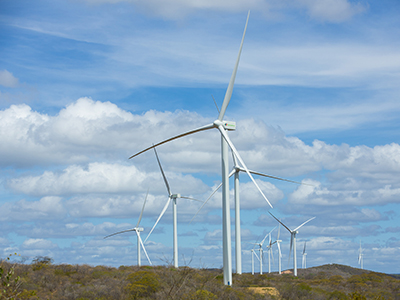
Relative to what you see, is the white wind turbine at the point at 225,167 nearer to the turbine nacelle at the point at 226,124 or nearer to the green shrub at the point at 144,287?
the turbine nacelle at the point at 226,124

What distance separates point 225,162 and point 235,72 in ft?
24.6

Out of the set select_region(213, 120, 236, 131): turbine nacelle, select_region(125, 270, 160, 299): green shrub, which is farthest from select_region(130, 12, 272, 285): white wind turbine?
select_region(125, 270, 160, 299): green shrub

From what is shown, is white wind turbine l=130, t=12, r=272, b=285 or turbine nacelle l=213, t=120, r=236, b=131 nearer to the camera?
white wind turbine l=130, t=12, r=272, b=285

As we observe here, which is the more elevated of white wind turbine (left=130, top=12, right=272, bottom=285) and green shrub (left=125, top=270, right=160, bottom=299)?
white wind turbine (left=130, top=12, right=272, bottom=285)

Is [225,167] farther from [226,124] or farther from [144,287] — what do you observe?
[144,287]

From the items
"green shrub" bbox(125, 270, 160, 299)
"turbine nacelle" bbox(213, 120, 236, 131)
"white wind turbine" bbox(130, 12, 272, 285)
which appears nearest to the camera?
"green shrub" bbox(125, 270, 160, 299)

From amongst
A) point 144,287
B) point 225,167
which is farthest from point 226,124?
point 144,287

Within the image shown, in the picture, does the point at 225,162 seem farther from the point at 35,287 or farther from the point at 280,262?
the point at 280,262

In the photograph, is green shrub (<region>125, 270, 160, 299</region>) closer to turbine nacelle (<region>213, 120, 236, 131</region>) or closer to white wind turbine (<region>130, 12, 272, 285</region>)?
white wind turbine (<region>130, 12, 272, 285</region>)

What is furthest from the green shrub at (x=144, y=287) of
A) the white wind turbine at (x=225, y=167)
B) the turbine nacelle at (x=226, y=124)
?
the turbine nacelle at (x=226, y=124)

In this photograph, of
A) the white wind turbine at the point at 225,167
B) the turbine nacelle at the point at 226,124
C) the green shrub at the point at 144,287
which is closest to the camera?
the green shrub at the point at 144,287

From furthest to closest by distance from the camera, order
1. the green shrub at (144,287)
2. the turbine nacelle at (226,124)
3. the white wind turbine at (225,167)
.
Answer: the turbine nacelle at (226,124), the white wind turbine at (225,167), the green shrub at (144,287)

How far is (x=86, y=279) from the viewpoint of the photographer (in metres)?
36.9

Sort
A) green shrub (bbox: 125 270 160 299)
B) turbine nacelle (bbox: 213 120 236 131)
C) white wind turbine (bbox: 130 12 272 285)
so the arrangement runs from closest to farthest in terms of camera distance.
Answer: green shrub (bbox: 125 270 160 299)
white wind turbine (bbox: 130 12 272 285)
turbine nacelle (bbox: 213 120 236 131)
